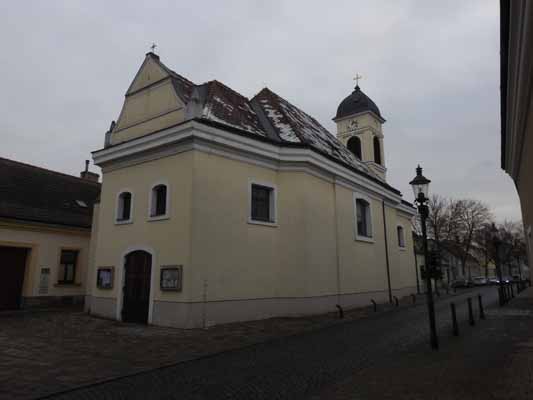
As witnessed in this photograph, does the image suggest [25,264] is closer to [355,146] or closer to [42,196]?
[42,196]

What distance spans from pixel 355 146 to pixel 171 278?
20.5 m

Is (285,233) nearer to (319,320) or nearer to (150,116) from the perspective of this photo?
(319,320)

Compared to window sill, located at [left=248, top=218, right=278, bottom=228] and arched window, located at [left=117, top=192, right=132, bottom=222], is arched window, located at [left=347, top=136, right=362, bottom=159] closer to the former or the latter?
window sill, located at [left=248, top=218, right=278, bottom=228]

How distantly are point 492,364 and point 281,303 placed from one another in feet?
28.5

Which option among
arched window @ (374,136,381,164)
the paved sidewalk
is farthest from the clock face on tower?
the paved sidewalk

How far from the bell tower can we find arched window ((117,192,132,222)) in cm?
1829

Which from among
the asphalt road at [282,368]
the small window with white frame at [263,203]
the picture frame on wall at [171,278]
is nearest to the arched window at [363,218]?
Result: the small window with white frame at [263,203]

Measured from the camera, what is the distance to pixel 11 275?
19062mm

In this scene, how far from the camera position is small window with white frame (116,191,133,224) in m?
16.1

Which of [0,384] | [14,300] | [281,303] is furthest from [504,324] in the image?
Result: [14,300]

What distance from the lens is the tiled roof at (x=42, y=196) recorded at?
19859 millimetres

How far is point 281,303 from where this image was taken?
15.4 metres

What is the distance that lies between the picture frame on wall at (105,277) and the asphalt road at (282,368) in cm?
782

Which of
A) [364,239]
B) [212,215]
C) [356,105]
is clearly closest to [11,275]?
[212,215]
